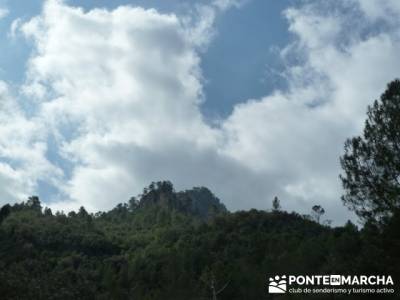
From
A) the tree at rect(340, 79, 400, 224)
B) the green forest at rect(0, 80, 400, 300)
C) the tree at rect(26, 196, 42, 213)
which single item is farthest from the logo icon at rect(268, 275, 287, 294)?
the tree at rect(26, 196, 42, 213)

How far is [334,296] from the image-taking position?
30047 millimetres

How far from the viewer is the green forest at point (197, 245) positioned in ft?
85.8

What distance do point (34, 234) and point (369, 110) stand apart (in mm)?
103012

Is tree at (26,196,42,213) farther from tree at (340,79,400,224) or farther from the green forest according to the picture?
tree at (340,79,400,224)

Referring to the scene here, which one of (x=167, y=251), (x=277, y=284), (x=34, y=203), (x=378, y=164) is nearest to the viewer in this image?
(x=378, y=164)

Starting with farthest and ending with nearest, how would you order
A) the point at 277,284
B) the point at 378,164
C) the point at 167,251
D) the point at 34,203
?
the point at 34,203, the point at 167,251, the point at 277,284, the point at 378,164

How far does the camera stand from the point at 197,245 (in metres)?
104

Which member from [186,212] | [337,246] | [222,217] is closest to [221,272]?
[337,246]

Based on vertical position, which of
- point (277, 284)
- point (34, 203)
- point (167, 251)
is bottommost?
point (277, 284)

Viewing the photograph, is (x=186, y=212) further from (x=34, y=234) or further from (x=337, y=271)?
(x=337, y=271)

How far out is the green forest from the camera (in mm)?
26156

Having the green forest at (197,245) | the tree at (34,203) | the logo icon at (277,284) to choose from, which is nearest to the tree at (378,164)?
the green forest at (197,245)

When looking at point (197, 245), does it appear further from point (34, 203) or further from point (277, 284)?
point (34, 203)

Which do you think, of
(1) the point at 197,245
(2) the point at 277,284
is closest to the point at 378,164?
(2) the point at 277,284
